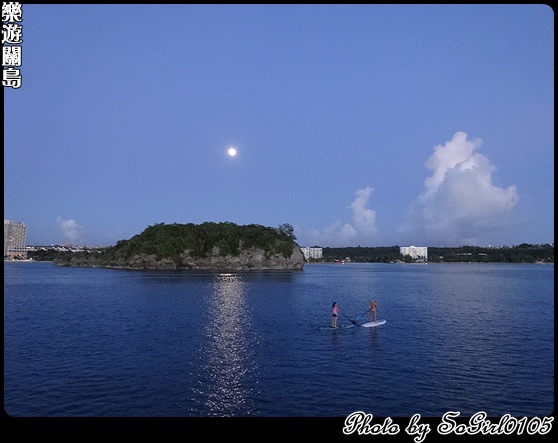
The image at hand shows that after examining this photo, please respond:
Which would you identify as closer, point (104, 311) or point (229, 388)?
point (229, 388)

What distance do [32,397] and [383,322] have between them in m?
31.4

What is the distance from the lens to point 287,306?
59.9 m

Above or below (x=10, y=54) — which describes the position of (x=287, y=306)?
below

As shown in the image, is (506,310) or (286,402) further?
(506,310)

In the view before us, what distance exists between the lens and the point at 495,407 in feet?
65.4

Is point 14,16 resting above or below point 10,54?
above

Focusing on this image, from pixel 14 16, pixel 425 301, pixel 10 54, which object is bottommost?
pixel 425 301

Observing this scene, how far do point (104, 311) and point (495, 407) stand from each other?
150 feet

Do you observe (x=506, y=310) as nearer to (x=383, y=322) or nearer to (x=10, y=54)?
(x=383, y=322)
